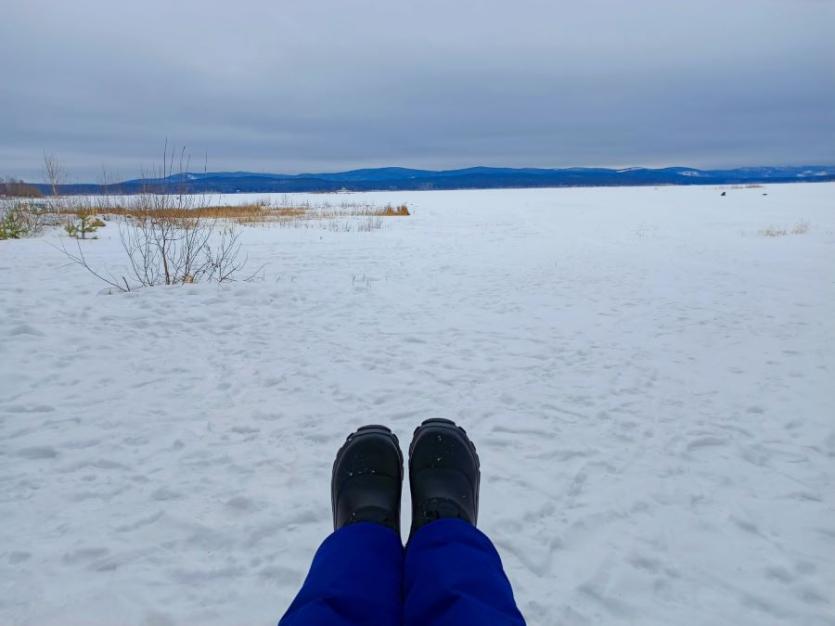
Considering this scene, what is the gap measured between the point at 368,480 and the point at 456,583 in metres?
0.75

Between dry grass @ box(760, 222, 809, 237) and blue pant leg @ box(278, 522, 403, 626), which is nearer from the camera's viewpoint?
blue pant leg @ box(278, 522, 403, 626)

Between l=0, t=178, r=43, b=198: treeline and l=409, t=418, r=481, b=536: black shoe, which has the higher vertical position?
l=0, t=178, r=43, b=198: treeline

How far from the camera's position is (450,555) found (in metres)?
1.42

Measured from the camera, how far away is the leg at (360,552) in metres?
1.23

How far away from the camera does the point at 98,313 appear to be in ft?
17.1

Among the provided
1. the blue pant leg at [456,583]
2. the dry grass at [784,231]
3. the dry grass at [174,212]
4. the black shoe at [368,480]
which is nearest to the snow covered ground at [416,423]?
the black shoe at [368,480]

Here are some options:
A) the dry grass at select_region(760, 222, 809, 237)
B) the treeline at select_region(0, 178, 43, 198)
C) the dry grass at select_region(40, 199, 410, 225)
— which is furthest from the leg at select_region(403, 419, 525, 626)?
the treeline at select_region(0, 178, 43, 198)

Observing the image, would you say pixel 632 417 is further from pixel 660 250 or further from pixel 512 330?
pixel 660 250

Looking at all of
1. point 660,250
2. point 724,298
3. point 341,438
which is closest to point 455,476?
point 341,438

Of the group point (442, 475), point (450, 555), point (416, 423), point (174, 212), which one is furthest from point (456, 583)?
point (174, 212)

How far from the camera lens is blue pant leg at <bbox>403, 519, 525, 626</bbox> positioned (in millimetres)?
1201

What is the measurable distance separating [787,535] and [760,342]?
121 inches

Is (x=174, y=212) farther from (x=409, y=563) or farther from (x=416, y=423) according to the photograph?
(x=409, y=563)

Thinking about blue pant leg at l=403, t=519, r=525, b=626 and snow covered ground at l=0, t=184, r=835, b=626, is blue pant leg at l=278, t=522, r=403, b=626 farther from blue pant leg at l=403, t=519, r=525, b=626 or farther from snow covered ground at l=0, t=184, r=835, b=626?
snow covered ground at l=0, t=184, r=835, b=626
